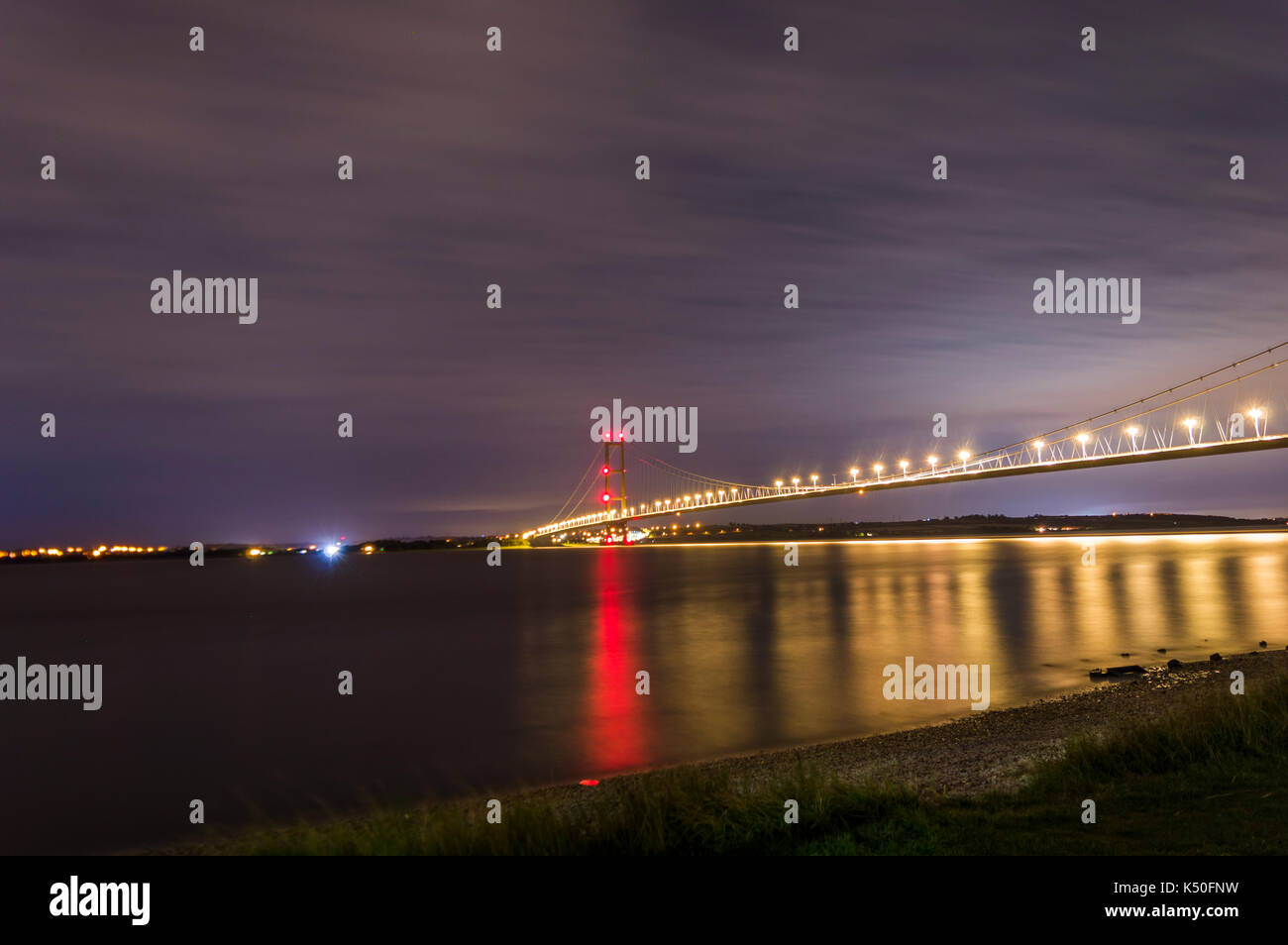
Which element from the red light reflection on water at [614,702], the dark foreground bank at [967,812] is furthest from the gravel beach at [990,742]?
the red light reflection on water at [614,702]

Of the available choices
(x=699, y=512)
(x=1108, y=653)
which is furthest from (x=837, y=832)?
(x=699, y=512)

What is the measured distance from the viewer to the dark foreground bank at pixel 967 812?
574 centimetres

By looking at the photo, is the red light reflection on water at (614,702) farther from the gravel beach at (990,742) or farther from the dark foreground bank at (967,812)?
the dark foreground bank at (967,812)

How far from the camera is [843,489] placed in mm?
89688

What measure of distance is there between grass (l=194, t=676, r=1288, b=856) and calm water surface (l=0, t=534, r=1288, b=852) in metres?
7.30

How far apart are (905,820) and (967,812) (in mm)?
749

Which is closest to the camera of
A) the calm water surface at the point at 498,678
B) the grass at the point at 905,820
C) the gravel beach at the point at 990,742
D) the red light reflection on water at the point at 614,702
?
the grass at the point at 905,820

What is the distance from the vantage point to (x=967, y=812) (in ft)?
21.7

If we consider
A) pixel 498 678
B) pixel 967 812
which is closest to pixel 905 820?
pixel 967 812

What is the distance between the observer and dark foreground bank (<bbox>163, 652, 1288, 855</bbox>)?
574 cm

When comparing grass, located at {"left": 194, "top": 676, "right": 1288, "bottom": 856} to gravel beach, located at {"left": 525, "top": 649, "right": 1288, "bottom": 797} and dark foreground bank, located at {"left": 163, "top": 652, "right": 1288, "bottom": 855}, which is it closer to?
dark foreground bank, located at {"left": 163, "top": 652, "right": 1288, "bottom": 855}

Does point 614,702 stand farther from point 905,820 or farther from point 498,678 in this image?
point 905,820

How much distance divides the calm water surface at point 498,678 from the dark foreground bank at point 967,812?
5.77 m

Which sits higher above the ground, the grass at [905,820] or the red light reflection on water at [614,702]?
the grass at [905,820]
